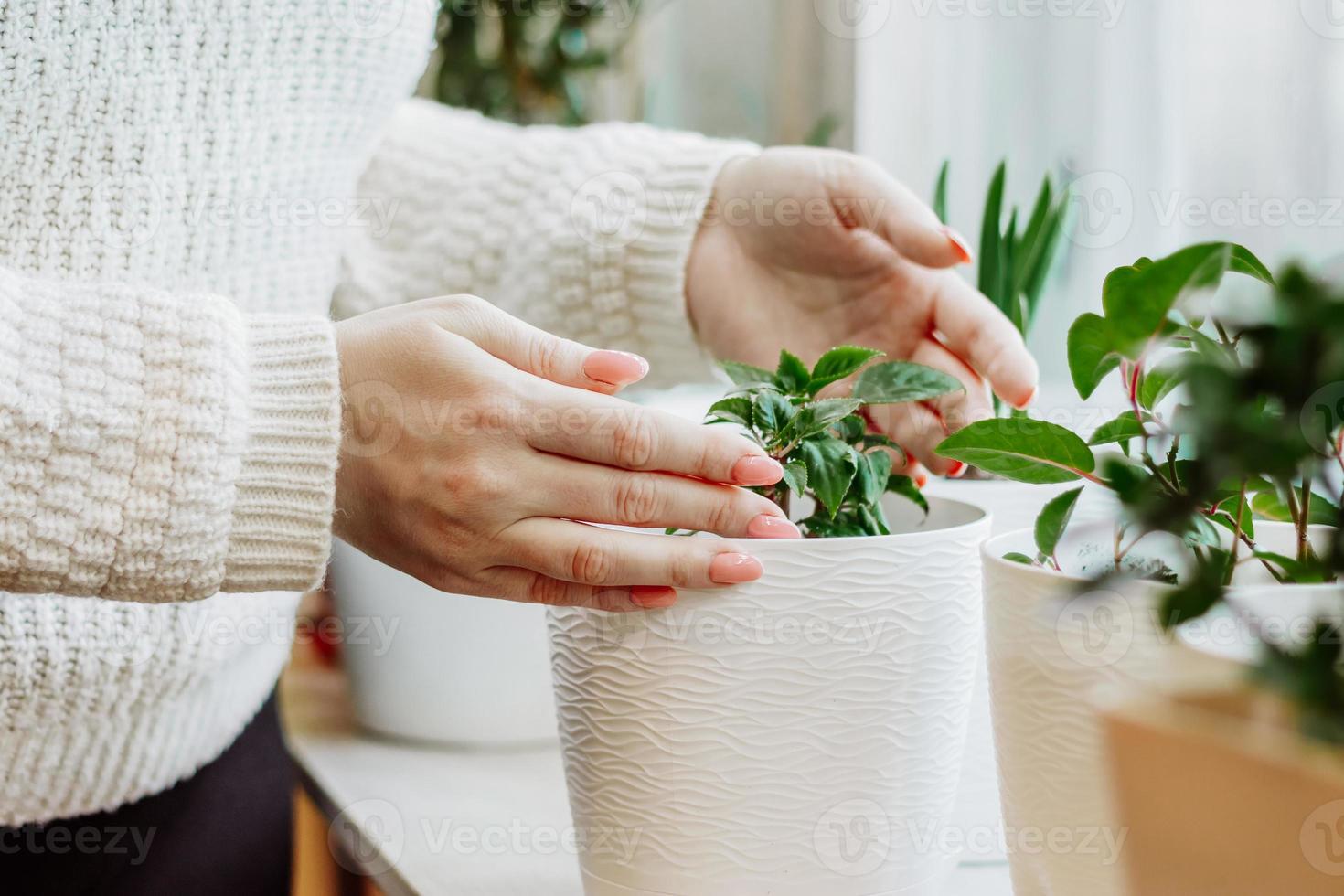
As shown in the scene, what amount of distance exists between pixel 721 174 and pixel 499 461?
354 millimetres

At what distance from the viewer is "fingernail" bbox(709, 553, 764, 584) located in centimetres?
44

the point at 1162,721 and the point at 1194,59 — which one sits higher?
the point at 1194,59

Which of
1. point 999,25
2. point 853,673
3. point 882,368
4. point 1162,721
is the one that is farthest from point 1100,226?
point 1162,721

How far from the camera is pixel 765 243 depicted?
739mm

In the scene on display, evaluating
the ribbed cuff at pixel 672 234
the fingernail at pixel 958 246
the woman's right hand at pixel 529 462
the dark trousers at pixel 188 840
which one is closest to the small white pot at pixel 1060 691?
the woman's right hand at pixel 529 462

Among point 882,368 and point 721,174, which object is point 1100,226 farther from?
point 882,368

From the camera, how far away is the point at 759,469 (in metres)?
→ 0.46

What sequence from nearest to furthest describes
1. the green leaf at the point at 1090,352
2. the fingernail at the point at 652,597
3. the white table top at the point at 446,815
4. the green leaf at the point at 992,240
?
the green leaf at the point at 1090,352
the fingernail at the point at 652,597
the white table top at the point at 446,815
the green leaf at the point at 992,240

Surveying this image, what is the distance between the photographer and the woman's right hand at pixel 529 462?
464 millimetres

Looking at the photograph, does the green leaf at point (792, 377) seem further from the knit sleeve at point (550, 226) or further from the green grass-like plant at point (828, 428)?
the knit sleeve at point (550, 226)

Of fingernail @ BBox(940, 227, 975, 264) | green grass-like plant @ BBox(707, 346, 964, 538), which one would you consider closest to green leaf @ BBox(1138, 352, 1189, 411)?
green grass-like plant @ BBox(707, 346, 964, 538)

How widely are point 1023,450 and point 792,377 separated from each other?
147mm

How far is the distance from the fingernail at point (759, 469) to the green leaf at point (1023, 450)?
0.23 feet

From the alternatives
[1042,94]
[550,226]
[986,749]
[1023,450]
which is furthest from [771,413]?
[1042,94]
